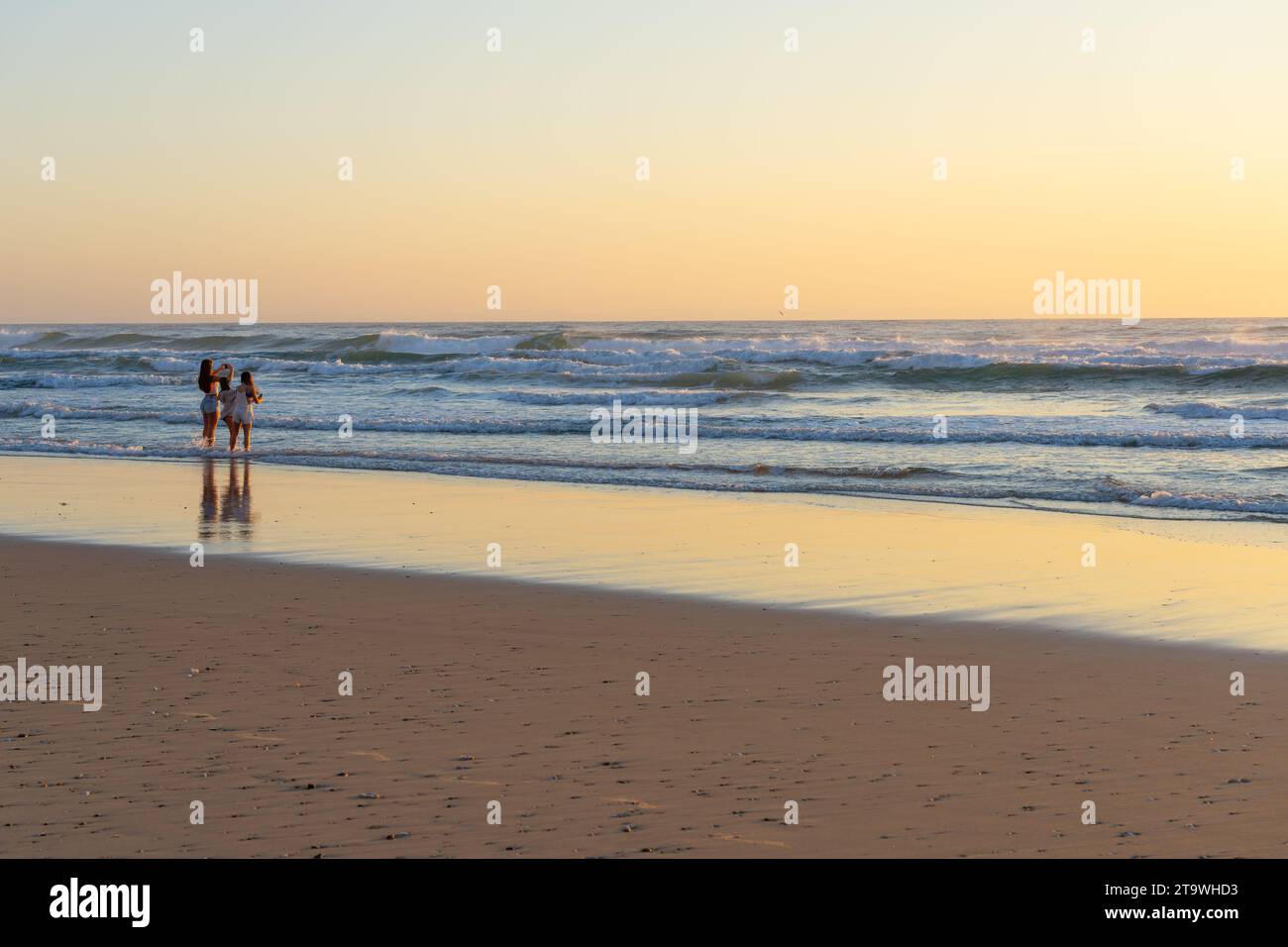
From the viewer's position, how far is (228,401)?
71.9 feet

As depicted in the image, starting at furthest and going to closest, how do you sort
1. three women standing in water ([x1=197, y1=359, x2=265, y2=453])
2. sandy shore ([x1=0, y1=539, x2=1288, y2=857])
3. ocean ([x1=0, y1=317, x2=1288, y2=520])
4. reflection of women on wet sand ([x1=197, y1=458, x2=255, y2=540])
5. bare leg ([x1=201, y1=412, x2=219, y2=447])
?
1. bare leg ([x1=201, y1=412, x2=219, y2=447])
2. three women standing in water ([x1=197, y1=359, x2=265, y2=453])
3. ocean ([x1=0, y1=317, x2=1288, y2=520])
4. reflection of women on wet sand ([x1=197, y1=458, x2=255, y2=540])
5. sandy shore ([x1=0, y1=539, x2=1288, y2=857])

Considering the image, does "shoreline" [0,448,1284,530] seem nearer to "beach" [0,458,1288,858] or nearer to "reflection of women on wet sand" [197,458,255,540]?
"reflection of women on wet sand" [197,458,255,540]

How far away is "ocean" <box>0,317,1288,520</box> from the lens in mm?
18156

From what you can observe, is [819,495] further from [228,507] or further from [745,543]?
[228,507]

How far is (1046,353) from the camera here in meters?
47.7

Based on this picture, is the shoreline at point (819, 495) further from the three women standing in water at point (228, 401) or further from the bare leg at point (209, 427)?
the bare leg at point (209, 427)

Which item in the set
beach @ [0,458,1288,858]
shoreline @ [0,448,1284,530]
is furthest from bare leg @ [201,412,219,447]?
beach @ [0,458,1288,858]

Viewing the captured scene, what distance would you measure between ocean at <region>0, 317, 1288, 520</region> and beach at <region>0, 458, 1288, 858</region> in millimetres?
5237

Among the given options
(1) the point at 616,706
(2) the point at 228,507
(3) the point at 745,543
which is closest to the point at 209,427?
(2) the point at 228,507

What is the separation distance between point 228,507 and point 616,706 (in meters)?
9.48

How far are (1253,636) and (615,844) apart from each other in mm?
5409
